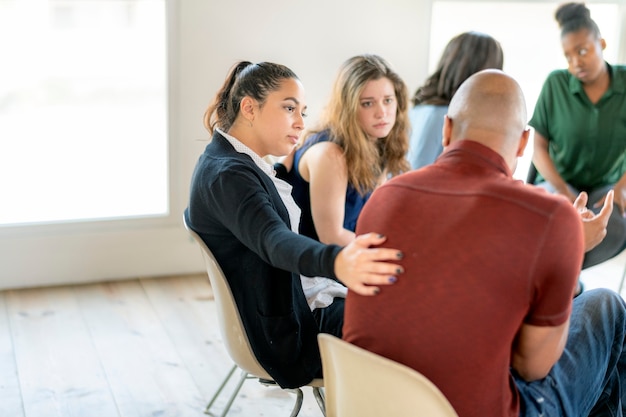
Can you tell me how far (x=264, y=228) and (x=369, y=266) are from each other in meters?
0.37

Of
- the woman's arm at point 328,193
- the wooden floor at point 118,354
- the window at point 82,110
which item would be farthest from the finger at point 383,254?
the window at point 82,110

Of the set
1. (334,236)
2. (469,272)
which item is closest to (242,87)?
(334,236)

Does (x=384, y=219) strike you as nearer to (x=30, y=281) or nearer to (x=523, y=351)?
(x=523, y=351)

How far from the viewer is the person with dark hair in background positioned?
347cm

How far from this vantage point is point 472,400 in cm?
167

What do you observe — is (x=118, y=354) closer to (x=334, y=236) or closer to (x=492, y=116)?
(x=334, y=236)

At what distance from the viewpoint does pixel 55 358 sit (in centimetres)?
321

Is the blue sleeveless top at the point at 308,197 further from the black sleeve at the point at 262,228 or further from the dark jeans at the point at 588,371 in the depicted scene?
the dark jeans at the point at 588,371

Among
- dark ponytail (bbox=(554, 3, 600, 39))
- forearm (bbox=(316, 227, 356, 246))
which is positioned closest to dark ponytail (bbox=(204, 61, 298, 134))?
forearm (bbox=(316, 227, 356, 246))

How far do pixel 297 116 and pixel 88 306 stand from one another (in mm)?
1810

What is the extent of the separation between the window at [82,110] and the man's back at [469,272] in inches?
99.0

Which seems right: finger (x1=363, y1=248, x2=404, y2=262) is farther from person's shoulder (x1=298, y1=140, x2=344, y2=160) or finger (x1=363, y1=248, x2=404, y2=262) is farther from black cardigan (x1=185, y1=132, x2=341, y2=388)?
person's shoulder (x1=298, y1=140, x2=344, y2=160)

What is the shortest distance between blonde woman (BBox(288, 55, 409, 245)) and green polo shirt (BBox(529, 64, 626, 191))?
1.02 metres

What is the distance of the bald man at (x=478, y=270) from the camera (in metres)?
1.58
